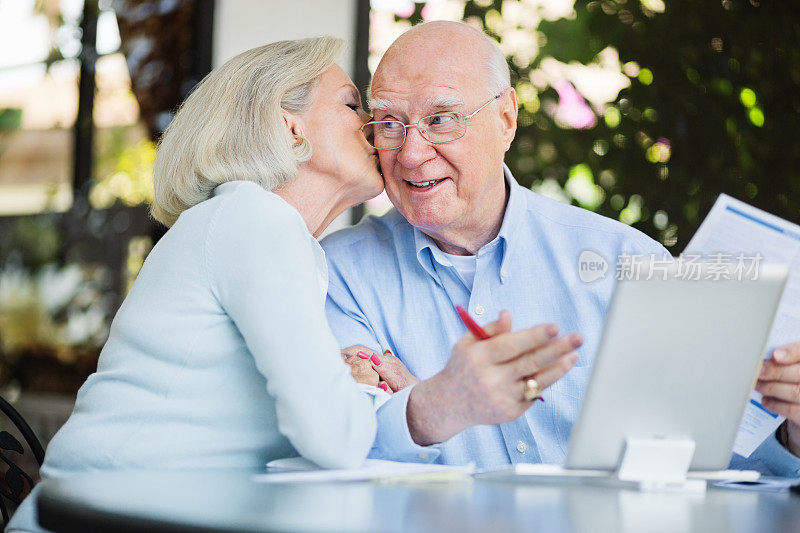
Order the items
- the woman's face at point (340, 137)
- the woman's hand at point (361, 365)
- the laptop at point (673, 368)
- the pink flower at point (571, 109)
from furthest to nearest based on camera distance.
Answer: the pink flower at point (571, 109) < the woman's face at point (340, 137) < the woman's hand at point (361, 365) < the laptop at point (673, 368)

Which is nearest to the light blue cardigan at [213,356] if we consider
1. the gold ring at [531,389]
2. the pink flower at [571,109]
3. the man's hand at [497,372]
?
the man's hand at [497,372]

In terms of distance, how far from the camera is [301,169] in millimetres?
2137

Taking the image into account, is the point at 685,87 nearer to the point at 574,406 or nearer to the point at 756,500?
the point at 574,406

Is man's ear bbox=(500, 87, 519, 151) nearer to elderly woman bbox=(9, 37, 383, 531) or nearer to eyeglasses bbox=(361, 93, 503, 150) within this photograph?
eyeglasses bbox=(361, 93, 503, 150)

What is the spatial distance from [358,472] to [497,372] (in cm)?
27

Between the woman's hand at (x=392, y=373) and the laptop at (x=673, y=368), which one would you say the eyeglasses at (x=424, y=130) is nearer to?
the woman's hand at (x=392, y=373)

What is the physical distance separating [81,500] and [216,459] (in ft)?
1.65

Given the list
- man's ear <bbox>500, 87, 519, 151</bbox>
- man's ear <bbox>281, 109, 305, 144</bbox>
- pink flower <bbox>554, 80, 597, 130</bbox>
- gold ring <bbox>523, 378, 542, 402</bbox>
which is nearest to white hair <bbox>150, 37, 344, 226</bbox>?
man's ear <bbox>281, 109, 305, 144</bbox>

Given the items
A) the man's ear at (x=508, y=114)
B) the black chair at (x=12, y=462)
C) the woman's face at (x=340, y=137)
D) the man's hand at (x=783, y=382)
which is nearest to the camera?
the man's hand at (x=783, y=382)

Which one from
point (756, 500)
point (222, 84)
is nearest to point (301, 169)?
point (222, 84)

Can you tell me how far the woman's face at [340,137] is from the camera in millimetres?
2166

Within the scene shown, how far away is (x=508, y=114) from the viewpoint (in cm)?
257

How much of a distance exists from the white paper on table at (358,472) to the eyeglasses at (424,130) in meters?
1.05

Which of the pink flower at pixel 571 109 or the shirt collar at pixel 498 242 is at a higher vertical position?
the shirt collar at pixel 498 242
